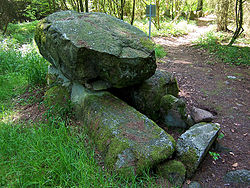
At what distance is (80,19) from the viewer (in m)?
3.11

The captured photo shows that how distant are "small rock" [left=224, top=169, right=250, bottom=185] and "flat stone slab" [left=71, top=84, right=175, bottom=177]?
2.34 ft

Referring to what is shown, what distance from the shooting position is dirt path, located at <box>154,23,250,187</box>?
236 cm

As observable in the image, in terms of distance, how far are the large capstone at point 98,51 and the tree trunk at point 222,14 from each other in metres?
8.55

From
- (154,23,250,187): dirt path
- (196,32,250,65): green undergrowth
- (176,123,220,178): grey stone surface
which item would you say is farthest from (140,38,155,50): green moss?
(196,32,250,65): green undergrowth

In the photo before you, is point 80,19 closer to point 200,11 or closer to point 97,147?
point 97,147

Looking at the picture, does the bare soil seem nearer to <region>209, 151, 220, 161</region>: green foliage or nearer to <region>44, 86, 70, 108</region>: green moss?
<region>209, 151, 220, 161</region>: green foliage

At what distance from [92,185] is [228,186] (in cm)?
151

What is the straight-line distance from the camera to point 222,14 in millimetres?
9906

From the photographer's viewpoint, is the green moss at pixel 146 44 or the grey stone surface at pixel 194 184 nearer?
the grey stone surface at pixel 194 184

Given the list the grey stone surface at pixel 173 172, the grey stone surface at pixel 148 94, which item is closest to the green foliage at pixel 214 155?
the grey stone surface at pixel 173 172

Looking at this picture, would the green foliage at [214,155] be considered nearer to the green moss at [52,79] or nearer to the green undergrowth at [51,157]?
the green undergrowth at [51,157]

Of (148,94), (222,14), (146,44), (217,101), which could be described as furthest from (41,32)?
(222,14)

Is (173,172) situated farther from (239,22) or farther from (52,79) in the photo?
(239,22)

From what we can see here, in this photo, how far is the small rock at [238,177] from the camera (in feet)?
6.91
